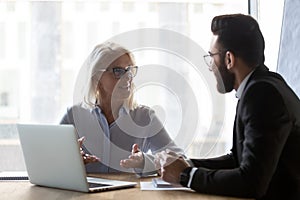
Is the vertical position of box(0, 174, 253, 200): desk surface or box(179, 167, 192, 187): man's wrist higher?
box(179, 167, 192, 187): man's wrist

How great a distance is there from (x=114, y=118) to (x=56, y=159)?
77 cm

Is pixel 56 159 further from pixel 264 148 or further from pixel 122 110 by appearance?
pixel 122 110

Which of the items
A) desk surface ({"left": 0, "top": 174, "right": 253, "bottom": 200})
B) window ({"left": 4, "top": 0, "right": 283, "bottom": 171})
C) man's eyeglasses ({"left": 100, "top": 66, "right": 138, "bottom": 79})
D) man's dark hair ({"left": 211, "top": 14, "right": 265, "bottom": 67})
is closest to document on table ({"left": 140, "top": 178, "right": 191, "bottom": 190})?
desk surface ({"left": 0, "top": 174, "right": 253, "bottom": 200})

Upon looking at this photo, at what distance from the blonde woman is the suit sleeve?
2.32 feet

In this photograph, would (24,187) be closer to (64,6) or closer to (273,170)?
(273,170)

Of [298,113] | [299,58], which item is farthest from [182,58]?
[298,113]

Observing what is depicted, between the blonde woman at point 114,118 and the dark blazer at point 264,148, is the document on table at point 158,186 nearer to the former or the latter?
the dark blazer at point 264,148

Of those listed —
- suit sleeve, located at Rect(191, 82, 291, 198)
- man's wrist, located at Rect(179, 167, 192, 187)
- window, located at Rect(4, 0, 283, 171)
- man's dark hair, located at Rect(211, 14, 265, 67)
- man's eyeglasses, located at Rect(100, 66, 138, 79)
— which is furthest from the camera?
window, located at Rect(4, 0, 283, 171)

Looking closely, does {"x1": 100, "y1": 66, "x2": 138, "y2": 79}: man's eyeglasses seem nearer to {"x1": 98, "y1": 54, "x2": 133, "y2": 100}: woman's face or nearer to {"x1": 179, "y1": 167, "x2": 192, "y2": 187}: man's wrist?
{"x1": 98, "y1": 54, "x2": 133, "y2": 100}: woman's face

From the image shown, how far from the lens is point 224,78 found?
1.97m

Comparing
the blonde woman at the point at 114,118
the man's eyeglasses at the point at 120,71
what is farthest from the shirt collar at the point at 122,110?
the man's eyeglasses at the point at 120,71

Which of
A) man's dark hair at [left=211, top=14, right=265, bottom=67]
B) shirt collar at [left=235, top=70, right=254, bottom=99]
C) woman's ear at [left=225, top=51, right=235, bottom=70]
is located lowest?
shirt collar at [left=235, top=70, right=254, bottom=99]

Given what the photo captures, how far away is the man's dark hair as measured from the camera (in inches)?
72.9

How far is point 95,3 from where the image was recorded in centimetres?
308
